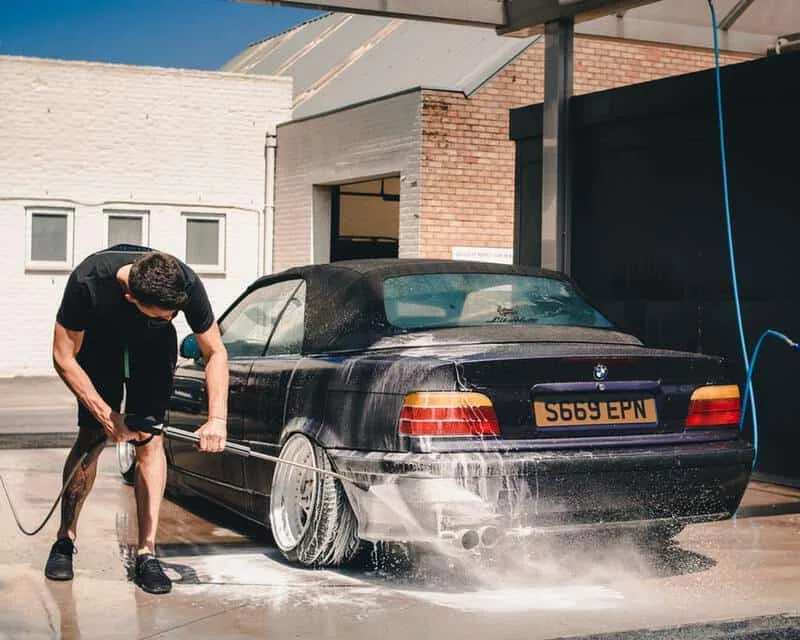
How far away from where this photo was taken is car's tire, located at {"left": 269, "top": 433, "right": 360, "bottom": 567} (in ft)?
19.5

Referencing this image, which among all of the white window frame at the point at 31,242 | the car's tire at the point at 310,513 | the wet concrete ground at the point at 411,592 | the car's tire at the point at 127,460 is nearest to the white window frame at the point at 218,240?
the white window frame at the point at 31,242

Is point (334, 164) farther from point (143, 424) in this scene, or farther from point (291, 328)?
point (143, 424)

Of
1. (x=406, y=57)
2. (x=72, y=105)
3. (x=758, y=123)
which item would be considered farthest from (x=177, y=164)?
(x=758, y=123)

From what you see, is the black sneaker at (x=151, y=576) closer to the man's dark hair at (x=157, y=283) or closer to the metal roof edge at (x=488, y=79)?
the man's dark hair at (x=157, y=283)

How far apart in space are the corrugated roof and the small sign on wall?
2145 mm

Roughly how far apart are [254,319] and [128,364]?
1536mm

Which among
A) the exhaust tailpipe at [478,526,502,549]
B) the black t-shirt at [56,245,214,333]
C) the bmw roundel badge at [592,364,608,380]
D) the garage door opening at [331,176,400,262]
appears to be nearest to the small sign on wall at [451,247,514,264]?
the garage door opening at [331,176,400,262]

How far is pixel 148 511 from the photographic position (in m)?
5.97

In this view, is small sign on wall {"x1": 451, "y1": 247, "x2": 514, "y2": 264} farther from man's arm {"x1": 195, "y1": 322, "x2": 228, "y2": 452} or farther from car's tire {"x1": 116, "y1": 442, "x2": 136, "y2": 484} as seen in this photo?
man's arm {"x1": 195, "y1": 322, "x2": 228, "y2": 452}

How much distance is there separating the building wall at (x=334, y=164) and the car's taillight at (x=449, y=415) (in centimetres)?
1271

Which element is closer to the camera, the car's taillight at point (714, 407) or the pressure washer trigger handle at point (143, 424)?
the pressure washer trigger handle at point (143, 424)

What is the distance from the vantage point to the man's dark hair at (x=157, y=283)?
523 centimetres

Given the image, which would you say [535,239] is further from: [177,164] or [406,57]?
[177,164]

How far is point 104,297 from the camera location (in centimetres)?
572
